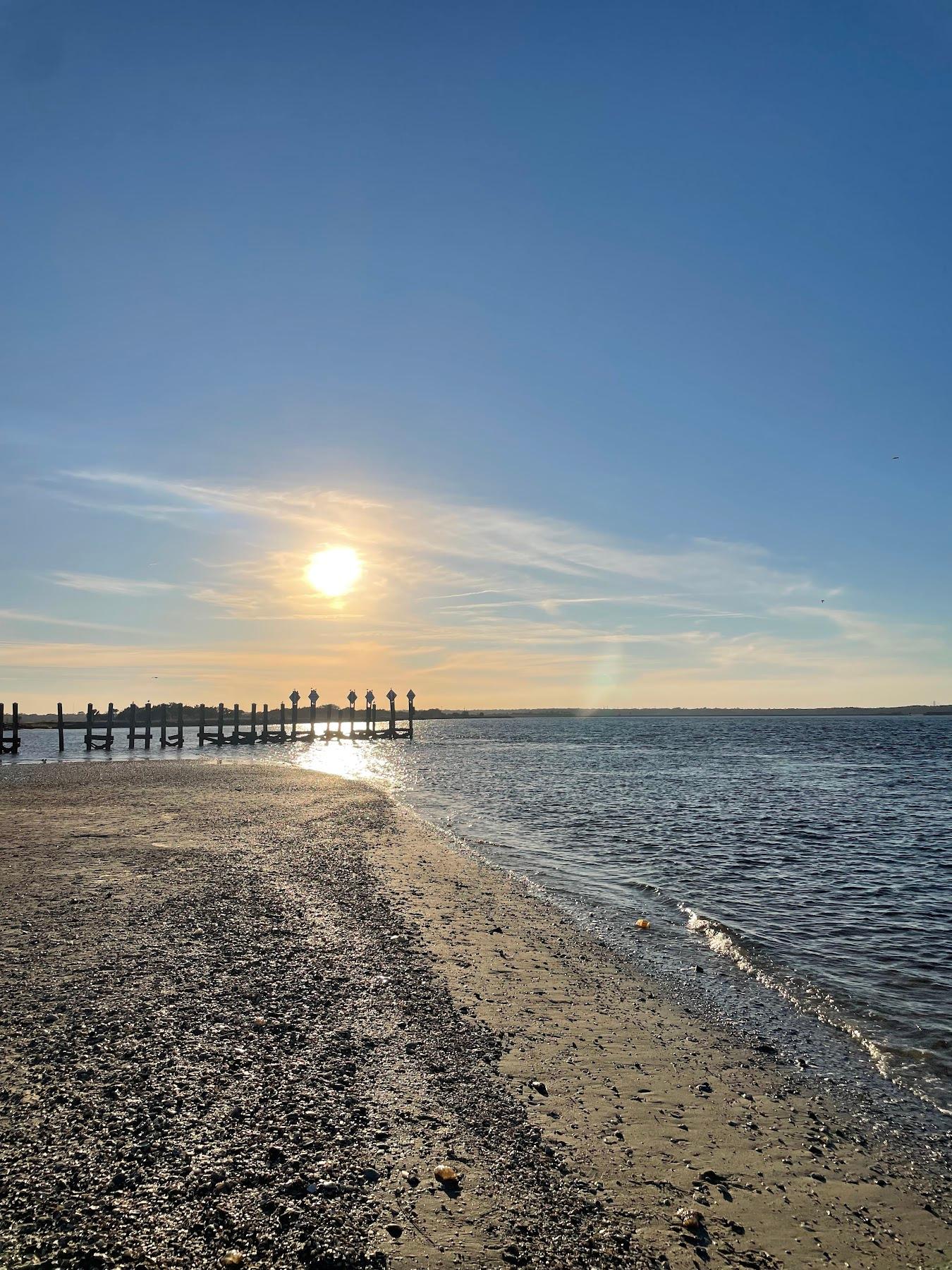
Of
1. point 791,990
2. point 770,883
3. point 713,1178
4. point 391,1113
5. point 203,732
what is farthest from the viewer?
point 203,732

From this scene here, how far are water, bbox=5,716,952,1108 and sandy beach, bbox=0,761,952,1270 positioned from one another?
124 centimetres

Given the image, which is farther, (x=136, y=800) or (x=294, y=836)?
(x=136, y=800)

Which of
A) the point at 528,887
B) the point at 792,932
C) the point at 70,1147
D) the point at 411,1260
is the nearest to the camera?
the point at 411,1260

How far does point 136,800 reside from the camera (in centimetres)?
2366

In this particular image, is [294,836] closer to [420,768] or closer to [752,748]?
[420,768]

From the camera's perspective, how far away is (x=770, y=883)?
15.0 m

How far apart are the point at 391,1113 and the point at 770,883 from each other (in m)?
11.5

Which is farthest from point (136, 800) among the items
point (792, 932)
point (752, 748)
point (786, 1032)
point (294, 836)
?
point (752, 748)

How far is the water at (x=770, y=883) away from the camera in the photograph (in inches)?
328

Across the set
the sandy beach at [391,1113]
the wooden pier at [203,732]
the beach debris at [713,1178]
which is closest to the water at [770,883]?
the sandy beach at [391,1113]

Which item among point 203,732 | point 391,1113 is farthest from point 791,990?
point 203,732

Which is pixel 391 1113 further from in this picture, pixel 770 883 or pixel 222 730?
pixel 222 730

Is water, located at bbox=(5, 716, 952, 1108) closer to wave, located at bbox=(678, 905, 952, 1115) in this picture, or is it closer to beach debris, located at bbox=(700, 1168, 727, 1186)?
wave, located at bbox=(678, 905, 952, 1115)

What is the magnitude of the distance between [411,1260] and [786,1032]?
5.27 metres
